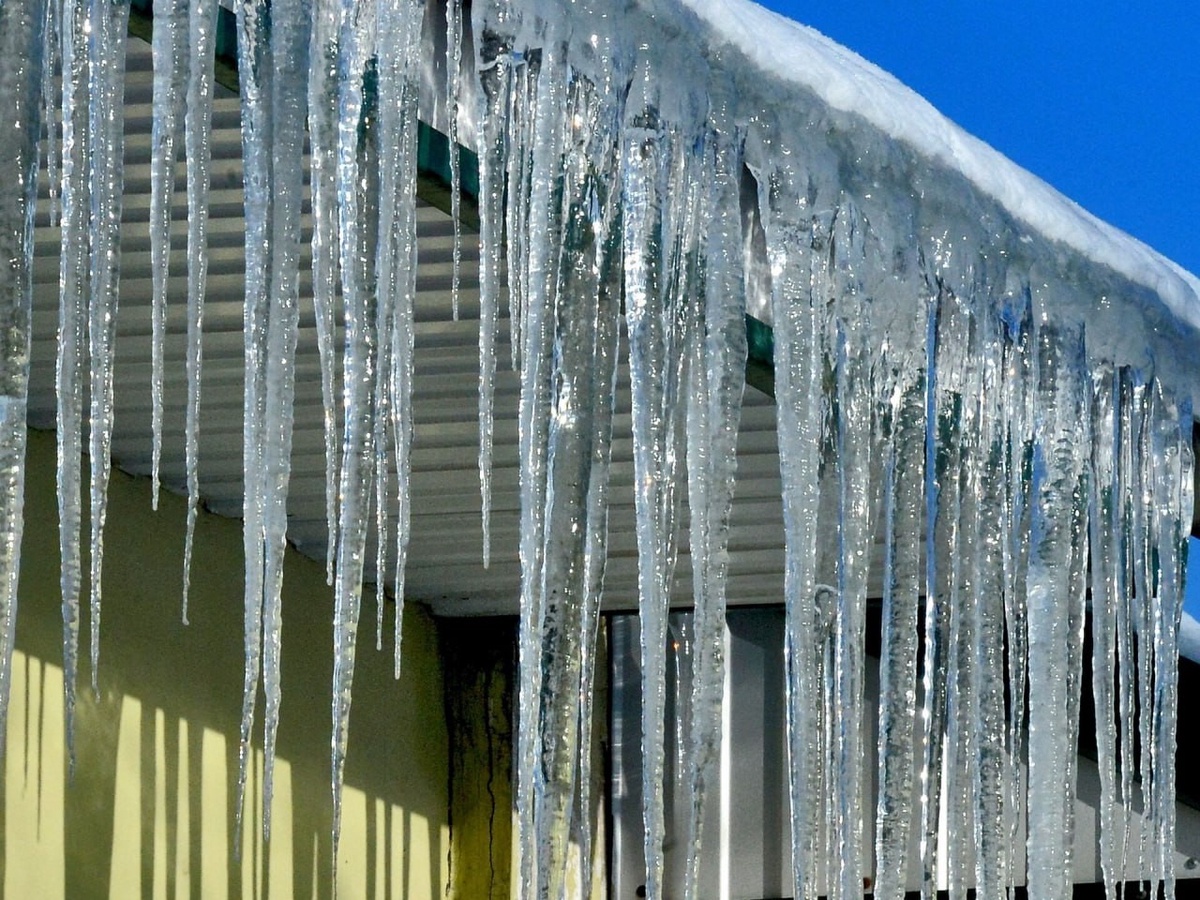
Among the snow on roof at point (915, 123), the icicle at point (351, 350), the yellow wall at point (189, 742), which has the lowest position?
the yellow wall at point (189, 742)

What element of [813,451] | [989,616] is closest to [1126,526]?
[989,616]

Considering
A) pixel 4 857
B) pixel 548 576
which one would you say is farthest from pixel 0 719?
pixel 4 857

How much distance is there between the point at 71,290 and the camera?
8.04ft

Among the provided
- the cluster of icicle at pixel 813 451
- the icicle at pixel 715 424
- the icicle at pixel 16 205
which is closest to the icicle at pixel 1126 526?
the cluster of icicle at pixel 813 451

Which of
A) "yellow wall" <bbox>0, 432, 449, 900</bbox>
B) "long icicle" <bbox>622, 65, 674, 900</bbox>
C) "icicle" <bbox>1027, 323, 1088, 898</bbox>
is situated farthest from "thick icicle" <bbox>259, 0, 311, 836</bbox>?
"yellow wall" <bbox>0, 432, 449, 900</bbox>

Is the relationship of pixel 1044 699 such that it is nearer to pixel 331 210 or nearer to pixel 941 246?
pixel 941 246

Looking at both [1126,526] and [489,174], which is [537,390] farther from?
[1126,526]

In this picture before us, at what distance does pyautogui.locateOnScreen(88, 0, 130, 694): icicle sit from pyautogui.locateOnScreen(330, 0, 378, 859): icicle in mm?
305

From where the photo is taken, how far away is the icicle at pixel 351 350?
2.72 metres

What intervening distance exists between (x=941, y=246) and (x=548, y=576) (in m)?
0.97

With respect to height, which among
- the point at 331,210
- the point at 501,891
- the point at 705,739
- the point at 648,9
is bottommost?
the point at 501,891

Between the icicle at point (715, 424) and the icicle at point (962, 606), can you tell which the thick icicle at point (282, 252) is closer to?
the icicle at point (715, 424)

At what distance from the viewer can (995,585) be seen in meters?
3.83

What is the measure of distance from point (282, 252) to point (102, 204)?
9.7 inches
